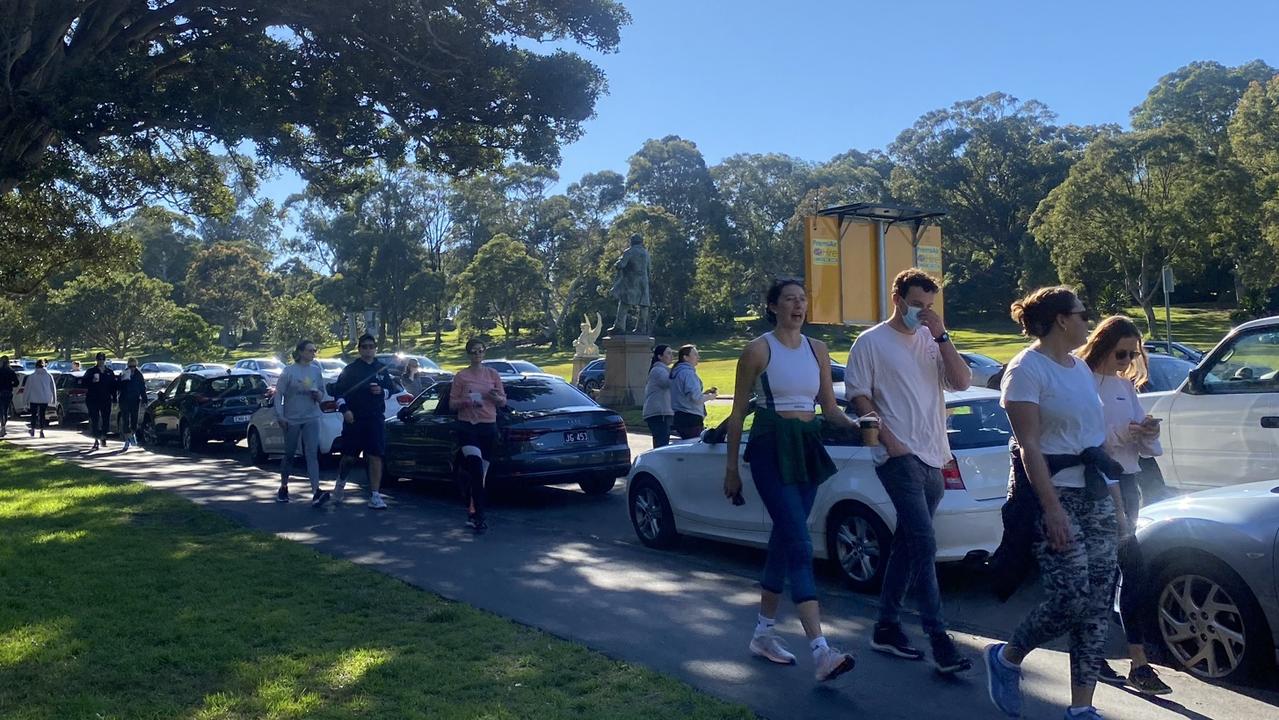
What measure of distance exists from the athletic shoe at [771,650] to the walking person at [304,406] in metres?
7.61

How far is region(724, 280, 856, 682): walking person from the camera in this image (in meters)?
5.49

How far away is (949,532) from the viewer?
23.7 feet

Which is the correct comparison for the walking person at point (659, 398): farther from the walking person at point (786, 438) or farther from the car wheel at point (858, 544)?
the walking person at point (786, 438)

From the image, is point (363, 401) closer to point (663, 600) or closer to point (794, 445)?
point (663, 600)

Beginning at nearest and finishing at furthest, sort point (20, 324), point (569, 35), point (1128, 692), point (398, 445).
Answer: point (1128, 692)
point (398, 445)
point (569, 35)
point (20, 324)

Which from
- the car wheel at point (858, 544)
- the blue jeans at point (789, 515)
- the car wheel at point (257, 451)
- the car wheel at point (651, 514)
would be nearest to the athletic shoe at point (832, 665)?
the blue jeans at point (789, 515)

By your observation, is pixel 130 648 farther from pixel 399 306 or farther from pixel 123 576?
pixel 399 306

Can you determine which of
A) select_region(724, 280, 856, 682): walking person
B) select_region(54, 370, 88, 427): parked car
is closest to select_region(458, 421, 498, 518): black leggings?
select_region(724, 280, 856, 682): walking person

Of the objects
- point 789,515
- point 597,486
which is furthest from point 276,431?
point 789,515

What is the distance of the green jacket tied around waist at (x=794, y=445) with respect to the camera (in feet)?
17.9

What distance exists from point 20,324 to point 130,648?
5959 centimetres

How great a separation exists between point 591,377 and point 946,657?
28.4 meters

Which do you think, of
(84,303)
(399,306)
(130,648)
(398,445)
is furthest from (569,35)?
(399,306)

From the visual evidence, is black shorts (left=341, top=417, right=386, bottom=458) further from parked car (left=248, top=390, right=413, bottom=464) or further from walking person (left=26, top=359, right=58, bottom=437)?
walking person (left=26, top=359, right=58, bottom=437)
